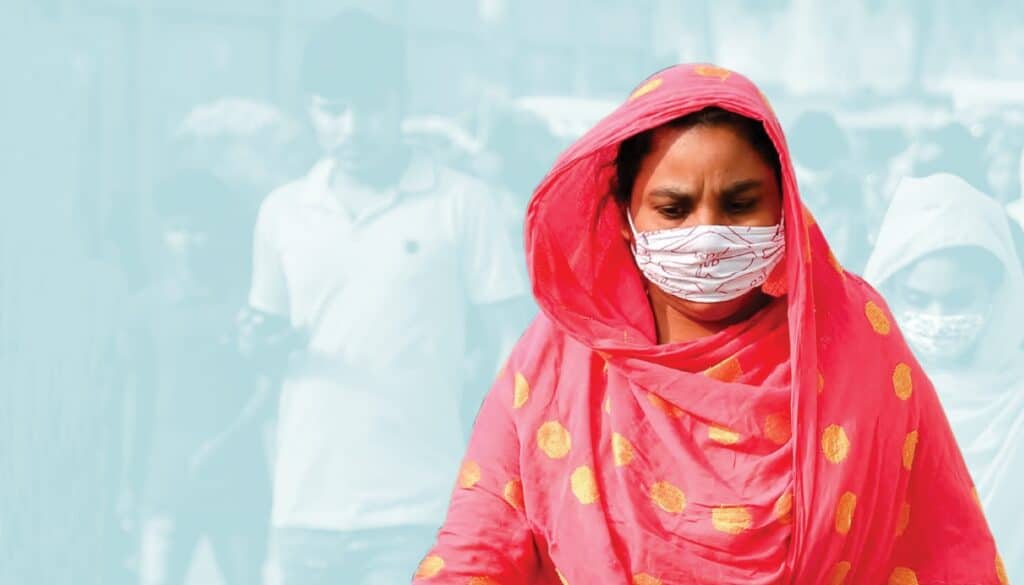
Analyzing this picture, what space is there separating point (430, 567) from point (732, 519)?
399mm

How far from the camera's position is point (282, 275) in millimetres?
4539

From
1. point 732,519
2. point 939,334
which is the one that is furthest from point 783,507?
point 939,334

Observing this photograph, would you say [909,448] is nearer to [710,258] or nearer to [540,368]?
[710,258]

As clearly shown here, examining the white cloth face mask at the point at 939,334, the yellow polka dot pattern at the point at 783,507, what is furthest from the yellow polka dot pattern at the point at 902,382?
the white cloth face mask at the point at 939,334

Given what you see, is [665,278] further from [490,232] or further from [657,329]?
[490,232]

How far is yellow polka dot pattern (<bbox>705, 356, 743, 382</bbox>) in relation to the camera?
1.91 metres

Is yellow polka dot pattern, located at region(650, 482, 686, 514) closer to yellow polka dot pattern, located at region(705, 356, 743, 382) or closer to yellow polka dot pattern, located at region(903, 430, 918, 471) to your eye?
yellow polka dot pattern, located at region(705, 356, 743, 382)

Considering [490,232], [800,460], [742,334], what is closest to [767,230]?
[742,334]

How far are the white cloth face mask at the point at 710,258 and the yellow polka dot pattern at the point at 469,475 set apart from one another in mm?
351

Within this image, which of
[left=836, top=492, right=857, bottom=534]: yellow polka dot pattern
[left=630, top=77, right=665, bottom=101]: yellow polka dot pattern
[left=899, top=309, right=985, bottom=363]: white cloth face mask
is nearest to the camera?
[left=836, top=492, right=857, bottom=534]: yellow polka dot pattern

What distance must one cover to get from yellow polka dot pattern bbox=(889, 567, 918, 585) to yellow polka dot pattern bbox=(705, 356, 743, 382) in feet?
1.21

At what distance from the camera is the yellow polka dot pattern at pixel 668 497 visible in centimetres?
188

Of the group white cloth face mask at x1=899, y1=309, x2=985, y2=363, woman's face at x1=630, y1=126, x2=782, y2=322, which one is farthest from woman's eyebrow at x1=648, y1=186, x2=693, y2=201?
white cloth face mask at x1=899, y1=309, x2=985, y2=363

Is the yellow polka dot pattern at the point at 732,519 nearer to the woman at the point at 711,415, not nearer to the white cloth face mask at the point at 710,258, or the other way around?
the woman at the point at 711,415
